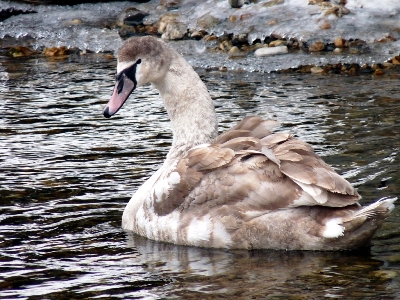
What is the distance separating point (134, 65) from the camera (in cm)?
789

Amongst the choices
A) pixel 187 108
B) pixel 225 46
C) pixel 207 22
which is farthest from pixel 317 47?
pixel 187 108

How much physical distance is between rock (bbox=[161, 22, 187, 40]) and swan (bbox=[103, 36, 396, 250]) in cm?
851

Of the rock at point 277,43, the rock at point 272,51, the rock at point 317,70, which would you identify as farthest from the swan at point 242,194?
the rock at point 277,43

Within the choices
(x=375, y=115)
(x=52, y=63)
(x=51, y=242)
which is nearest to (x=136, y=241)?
(x=51, y=242)

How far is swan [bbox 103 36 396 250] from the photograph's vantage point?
6.64 m

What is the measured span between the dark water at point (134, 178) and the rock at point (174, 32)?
1488mm

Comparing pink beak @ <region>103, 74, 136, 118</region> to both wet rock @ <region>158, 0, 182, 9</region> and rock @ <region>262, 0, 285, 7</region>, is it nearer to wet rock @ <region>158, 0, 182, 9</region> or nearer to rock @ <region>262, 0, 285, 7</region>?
rock @ <region>262, 0, 285, 7</region>

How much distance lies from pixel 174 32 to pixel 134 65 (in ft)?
28.4

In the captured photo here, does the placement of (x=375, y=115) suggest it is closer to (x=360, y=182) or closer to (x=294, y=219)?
(x=360, y=182)

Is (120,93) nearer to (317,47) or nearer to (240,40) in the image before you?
(317,47)

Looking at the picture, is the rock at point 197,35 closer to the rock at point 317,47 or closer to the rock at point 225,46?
the rock at point 225,46

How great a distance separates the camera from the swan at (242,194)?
664 centimetres

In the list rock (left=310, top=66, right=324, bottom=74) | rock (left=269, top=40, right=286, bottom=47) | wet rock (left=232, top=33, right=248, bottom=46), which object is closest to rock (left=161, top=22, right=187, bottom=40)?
wet rock (left=232, top=33, right=248, bottom=46)

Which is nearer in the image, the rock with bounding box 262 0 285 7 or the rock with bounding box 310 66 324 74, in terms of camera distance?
the rock with bounding box 310 66 324 74
